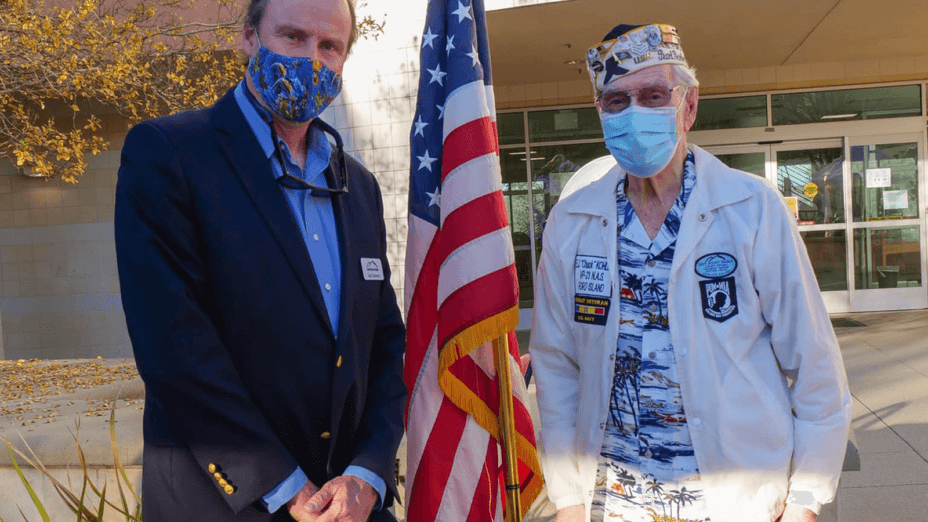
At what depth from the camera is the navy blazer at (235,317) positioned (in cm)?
177

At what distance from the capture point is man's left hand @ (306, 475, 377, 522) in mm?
1883

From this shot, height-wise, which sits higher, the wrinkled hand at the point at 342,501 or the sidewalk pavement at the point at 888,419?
the wrinkled hand at the point at 342,501

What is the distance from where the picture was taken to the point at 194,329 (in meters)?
1.77

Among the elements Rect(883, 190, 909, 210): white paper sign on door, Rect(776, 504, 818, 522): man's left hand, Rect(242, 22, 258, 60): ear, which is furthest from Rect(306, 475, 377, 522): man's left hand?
Rect(883, 190, 909, 210): white paper sign on door

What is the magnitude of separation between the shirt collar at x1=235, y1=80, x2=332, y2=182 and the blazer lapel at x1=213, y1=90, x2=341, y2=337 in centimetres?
4

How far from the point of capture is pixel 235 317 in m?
1.88

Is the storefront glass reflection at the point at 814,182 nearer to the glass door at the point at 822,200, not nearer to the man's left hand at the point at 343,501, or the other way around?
the glass door at the point at 822,200

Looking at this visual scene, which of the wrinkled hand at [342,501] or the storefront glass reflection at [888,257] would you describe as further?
the storefront glass reflection at [888,257]

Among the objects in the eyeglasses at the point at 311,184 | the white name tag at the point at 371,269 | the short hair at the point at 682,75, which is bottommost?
the white name tag at the point at 371,269

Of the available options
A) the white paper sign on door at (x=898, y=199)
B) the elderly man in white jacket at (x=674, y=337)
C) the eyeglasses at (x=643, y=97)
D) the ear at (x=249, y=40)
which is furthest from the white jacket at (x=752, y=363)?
the white paper sign on door at (x=898, y=199)

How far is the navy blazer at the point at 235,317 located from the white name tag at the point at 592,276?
62 centimetres

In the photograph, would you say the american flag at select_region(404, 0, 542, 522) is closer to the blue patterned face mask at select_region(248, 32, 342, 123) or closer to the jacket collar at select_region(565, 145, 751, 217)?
the jacket collar at select_region(565, 145, 751, 217)

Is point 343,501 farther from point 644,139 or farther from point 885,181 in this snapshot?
point 885,181

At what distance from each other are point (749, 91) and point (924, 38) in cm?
242
